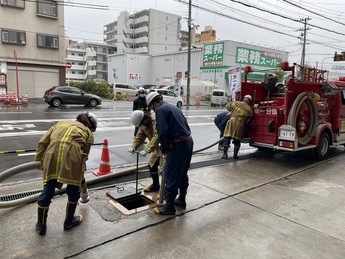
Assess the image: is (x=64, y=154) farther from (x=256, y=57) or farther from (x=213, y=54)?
(x=256, y=57)

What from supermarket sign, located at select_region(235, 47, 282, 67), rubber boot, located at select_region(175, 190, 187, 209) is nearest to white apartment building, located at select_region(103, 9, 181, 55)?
supermarket sign, located at select_region(235, 47, 282, 67)

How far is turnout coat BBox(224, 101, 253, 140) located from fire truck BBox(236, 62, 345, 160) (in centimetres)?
28

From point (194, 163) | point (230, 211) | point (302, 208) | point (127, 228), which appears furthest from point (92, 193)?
point (302, 208)

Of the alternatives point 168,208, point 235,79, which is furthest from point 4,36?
point 168,208

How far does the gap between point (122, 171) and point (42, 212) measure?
230 centimetres

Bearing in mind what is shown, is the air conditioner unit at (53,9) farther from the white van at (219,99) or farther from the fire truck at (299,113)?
the fire truck at (299,113)

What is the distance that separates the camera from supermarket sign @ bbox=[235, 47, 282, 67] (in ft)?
137

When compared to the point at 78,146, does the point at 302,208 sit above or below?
below

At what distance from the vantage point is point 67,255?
2941 mm

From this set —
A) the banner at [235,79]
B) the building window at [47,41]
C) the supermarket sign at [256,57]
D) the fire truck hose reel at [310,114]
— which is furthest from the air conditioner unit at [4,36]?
the supermarket sign at [256,57]

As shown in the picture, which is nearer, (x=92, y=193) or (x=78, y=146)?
(x=78, y=146)

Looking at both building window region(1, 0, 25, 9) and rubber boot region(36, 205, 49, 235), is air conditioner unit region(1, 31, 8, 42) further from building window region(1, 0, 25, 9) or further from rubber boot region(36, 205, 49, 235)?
rubber boot region(36, 205, 49, 235)

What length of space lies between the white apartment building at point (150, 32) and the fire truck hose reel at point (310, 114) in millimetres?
64935

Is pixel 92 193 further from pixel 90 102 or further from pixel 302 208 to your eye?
pixel 90 102
